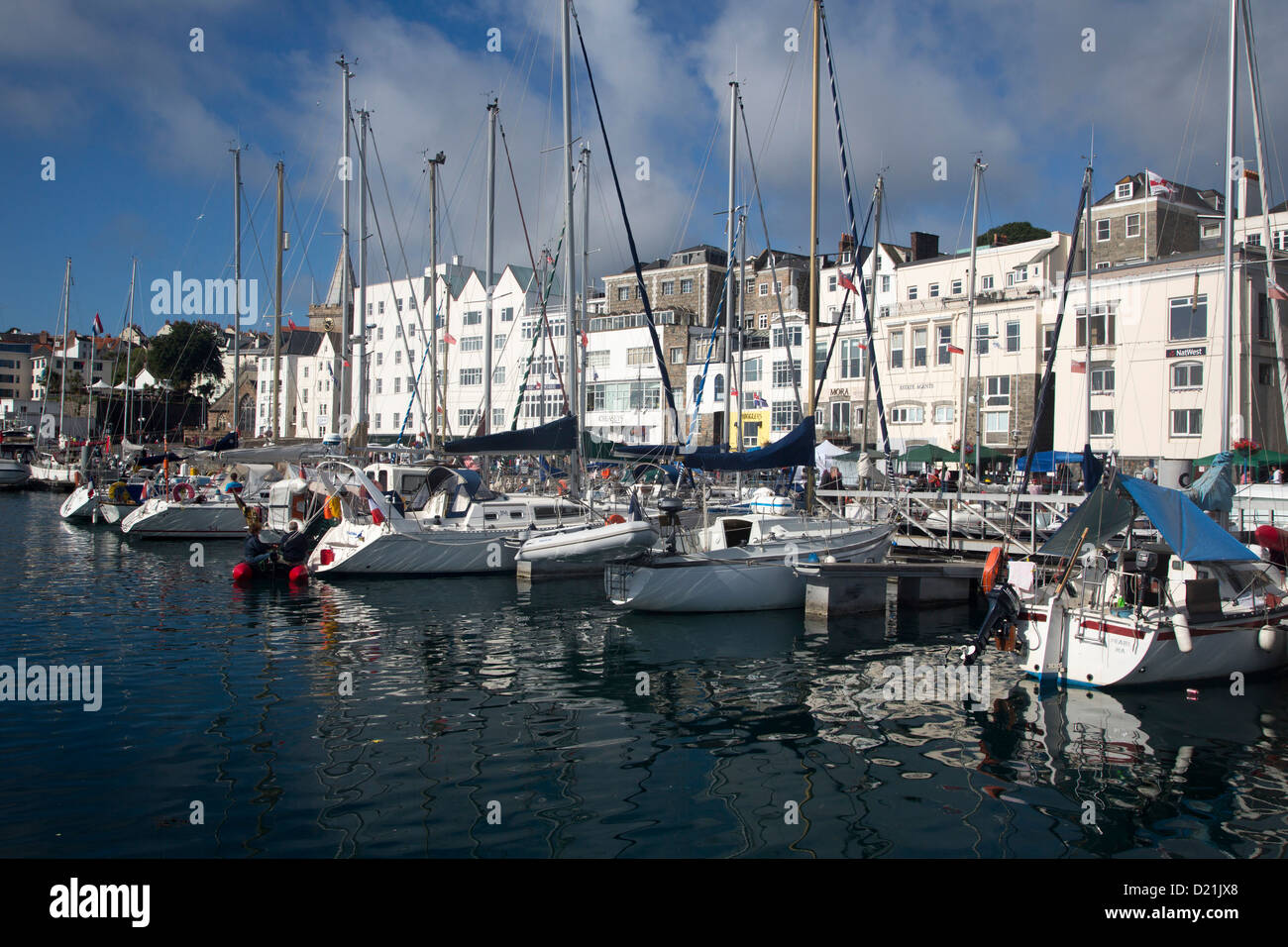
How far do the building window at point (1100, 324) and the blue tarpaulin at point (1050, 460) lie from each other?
5.56 metres

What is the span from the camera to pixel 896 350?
54.2 meters

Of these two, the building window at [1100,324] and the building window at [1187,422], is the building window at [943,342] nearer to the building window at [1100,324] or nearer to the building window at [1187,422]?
the building window at [1100,324]

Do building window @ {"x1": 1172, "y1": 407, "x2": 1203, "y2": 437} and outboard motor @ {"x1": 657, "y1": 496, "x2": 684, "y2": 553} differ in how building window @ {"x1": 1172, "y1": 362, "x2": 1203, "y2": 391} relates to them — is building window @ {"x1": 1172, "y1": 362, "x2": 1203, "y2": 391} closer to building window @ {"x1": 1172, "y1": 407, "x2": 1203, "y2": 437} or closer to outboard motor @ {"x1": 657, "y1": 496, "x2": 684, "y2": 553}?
building window @ {"x1": 1172, "y1": 407, "x2": 1203, "y2": 437}

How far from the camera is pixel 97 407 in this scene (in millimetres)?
101062

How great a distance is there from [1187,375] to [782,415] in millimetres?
24228

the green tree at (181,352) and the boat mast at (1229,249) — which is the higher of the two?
the green tree at (181,352)

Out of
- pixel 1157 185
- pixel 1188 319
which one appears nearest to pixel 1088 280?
pixel 1188 319

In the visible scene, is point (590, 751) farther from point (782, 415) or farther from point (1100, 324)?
point (782, 415)

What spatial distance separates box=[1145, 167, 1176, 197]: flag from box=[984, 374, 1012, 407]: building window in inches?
552

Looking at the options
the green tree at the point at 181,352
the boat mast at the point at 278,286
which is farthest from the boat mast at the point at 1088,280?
the green tree at the point at 181,352

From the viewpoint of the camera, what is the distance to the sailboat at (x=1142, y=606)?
50.0 ft

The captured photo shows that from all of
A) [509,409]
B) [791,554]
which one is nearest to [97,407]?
[509,409]
